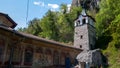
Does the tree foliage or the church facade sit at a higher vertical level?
the tree foliage

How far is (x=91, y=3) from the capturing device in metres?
52.9

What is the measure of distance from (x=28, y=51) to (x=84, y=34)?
15.4m

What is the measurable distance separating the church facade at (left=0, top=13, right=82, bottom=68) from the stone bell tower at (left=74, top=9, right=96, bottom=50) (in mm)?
6192

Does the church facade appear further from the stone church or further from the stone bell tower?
the stone bell tower

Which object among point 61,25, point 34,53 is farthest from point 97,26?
point 34,53

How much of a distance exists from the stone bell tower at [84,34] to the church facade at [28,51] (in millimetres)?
6192

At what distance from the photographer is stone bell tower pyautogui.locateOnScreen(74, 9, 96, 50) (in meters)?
30.8

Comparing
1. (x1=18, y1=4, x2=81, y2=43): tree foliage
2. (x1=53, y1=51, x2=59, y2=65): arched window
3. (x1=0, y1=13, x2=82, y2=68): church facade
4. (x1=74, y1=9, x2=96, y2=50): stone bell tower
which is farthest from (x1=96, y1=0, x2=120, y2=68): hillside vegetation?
(x1=18, y1=4, x2=81, y2=43): tree foliage

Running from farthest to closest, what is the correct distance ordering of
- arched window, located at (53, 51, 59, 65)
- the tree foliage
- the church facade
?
the tree foliage → arched window, located at (53, 51, 59, 65) → the church facade

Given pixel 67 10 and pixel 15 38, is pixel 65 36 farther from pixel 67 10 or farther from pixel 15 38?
pixel 15 38

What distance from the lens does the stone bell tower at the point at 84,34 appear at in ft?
101

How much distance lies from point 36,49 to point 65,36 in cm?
2551

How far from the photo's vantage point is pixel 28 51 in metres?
18.9

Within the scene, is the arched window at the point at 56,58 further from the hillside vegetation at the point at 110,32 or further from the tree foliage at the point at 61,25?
the tree foliage at the point at 61,25
